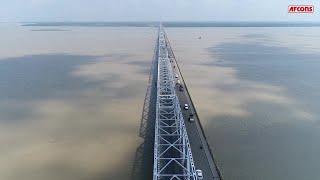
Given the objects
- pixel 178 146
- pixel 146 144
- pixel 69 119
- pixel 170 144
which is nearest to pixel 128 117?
pixel 69 119

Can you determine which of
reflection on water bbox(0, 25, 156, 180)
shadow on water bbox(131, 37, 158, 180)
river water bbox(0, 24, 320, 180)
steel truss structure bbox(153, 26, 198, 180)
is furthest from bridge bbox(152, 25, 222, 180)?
reflection on water bbox(0, 25, 156, 180)

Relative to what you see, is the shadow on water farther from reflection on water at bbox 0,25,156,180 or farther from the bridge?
the bridge

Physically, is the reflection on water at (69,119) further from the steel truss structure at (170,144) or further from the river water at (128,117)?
the steel truss structure at (170,144)

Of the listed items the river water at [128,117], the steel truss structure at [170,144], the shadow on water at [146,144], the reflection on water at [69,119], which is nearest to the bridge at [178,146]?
the steel truss structure at [170,144]

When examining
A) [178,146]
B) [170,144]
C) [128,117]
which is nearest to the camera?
[170,144]

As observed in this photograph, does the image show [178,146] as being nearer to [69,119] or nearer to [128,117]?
[128,117]

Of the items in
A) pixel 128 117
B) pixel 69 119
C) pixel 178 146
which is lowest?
pixel 128 117

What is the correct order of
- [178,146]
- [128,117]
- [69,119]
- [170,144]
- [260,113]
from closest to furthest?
[170,144], [178,146], [69,119], [128,117], [260,113]
